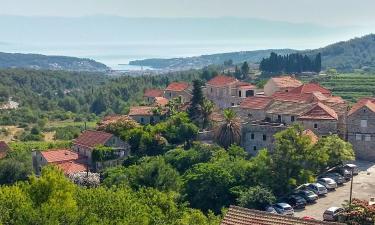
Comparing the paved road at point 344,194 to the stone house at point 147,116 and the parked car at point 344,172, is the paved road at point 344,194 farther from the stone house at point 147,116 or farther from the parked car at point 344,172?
the stone house at point 147,116

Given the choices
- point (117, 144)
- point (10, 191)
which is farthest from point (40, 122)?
point (10, 191)

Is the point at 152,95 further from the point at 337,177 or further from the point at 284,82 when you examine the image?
the point at 337,177

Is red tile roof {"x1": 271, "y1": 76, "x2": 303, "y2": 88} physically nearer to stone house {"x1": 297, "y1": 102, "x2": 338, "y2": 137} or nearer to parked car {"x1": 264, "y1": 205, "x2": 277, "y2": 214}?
stone house {"x1": 297, "y1": 102, "x2": 338, "y2": 137}

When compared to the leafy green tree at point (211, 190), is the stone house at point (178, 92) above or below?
above

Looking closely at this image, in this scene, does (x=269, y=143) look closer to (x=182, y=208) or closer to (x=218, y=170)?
(x=218, y=170)

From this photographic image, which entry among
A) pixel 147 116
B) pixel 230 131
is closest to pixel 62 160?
pixel 147 116

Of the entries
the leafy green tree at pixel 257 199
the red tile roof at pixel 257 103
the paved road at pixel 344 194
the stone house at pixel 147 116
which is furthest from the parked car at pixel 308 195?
the stone house at pixel 147 116
